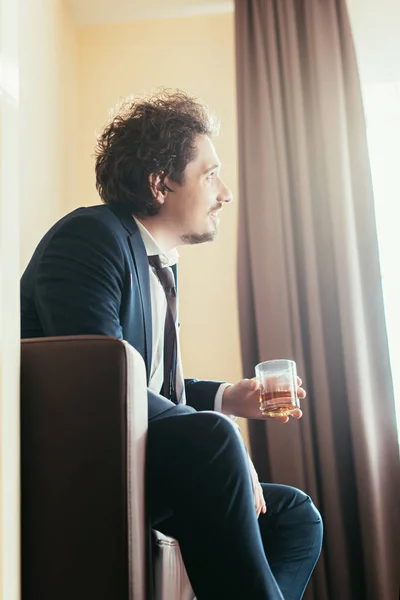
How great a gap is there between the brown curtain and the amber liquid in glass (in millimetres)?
1053

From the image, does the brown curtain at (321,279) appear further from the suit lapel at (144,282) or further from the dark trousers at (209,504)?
the dark trousers at (209,504)

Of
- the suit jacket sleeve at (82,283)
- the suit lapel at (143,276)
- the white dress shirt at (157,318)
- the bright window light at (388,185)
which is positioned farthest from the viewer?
the bright window light at (388,185)

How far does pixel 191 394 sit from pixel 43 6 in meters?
1.77

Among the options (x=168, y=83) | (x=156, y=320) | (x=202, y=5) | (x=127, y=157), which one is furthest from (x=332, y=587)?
(x=202, y=5)

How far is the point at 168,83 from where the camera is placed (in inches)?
128

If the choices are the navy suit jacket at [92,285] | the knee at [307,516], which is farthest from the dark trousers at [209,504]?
the knee at [307,516]

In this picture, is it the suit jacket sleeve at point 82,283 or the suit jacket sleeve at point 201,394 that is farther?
the suit jacket sleeve at point 201,394

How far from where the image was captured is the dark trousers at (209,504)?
123cm

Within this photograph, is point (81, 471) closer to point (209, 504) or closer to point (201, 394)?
point (209, 504)

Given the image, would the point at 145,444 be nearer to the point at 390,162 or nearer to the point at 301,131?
the point at 301,131

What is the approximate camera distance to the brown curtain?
265cm

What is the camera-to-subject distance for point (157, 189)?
205 cm

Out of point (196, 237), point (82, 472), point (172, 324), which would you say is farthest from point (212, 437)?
point (196, 237)

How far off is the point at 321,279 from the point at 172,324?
3.70 ft
